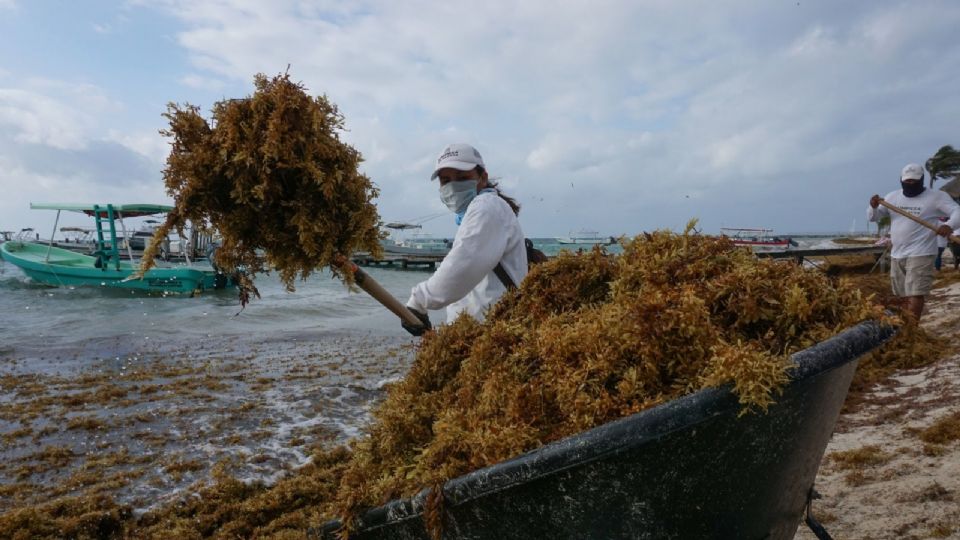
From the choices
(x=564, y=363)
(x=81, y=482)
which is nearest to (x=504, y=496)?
(x=564, y=363)

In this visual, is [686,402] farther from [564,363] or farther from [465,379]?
[465,379]

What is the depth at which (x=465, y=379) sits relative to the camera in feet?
7.97

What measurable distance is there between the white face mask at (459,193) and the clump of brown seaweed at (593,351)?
148 cm

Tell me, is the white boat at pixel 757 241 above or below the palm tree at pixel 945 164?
below

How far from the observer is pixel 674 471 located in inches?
65.8

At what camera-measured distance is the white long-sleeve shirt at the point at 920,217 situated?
793 cm

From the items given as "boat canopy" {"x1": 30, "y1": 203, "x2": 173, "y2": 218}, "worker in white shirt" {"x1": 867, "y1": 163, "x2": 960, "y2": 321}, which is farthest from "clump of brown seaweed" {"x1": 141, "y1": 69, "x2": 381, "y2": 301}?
"boat canopy" {"x1": 30, "y1": 203, "x2": 173, "y2": 218}

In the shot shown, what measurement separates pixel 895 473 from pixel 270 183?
4468 millimetres

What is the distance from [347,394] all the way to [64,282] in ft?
82.6

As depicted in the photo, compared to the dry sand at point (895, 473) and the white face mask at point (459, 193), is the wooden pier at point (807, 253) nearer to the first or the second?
the dry sand at point (895, 473)

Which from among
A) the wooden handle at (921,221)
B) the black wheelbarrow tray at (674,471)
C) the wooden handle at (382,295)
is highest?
the wooden handle at (921,221)

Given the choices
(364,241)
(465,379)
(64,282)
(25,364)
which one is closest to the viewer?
(465,379)

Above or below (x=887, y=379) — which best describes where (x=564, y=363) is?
above

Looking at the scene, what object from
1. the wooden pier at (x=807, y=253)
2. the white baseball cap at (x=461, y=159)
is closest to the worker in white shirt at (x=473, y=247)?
the white baseball cap at (x=461, y=159)
